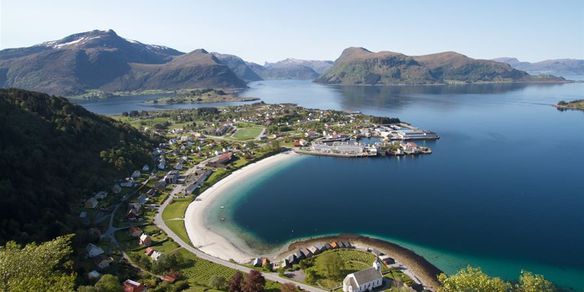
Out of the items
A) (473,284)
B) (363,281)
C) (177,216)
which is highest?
(473,284)

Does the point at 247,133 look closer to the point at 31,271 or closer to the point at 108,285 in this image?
the point at 108,285

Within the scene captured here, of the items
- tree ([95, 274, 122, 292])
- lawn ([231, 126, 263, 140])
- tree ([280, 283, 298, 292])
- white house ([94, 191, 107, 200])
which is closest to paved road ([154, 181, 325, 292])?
tree ([280, 283, 298, 292])

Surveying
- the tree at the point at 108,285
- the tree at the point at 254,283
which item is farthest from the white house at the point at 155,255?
the tree at the point at 254,283

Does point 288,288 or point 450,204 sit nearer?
point 288,288

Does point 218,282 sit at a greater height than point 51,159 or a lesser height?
lesser

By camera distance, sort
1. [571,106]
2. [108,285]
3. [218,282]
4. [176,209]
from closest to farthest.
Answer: [108,285] → [218,282] → [176,209] → [571,106]

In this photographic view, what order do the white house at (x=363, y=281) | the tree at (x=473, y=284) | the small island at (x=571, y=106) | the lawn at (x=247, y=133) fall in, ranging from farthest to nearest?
1. the small island at (x=571, y=106)
2. the lawn at (x=247, y=133)
3. the white house at (x=363, y=281)
4. the tree at (x=473, y=284)

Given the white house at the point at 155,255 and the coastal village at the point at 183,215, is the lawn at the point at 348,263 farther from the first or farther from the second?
the white house at the point at 155,255

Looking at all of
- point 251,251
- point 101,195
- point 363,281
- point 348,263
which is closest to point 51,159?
point 101,195
